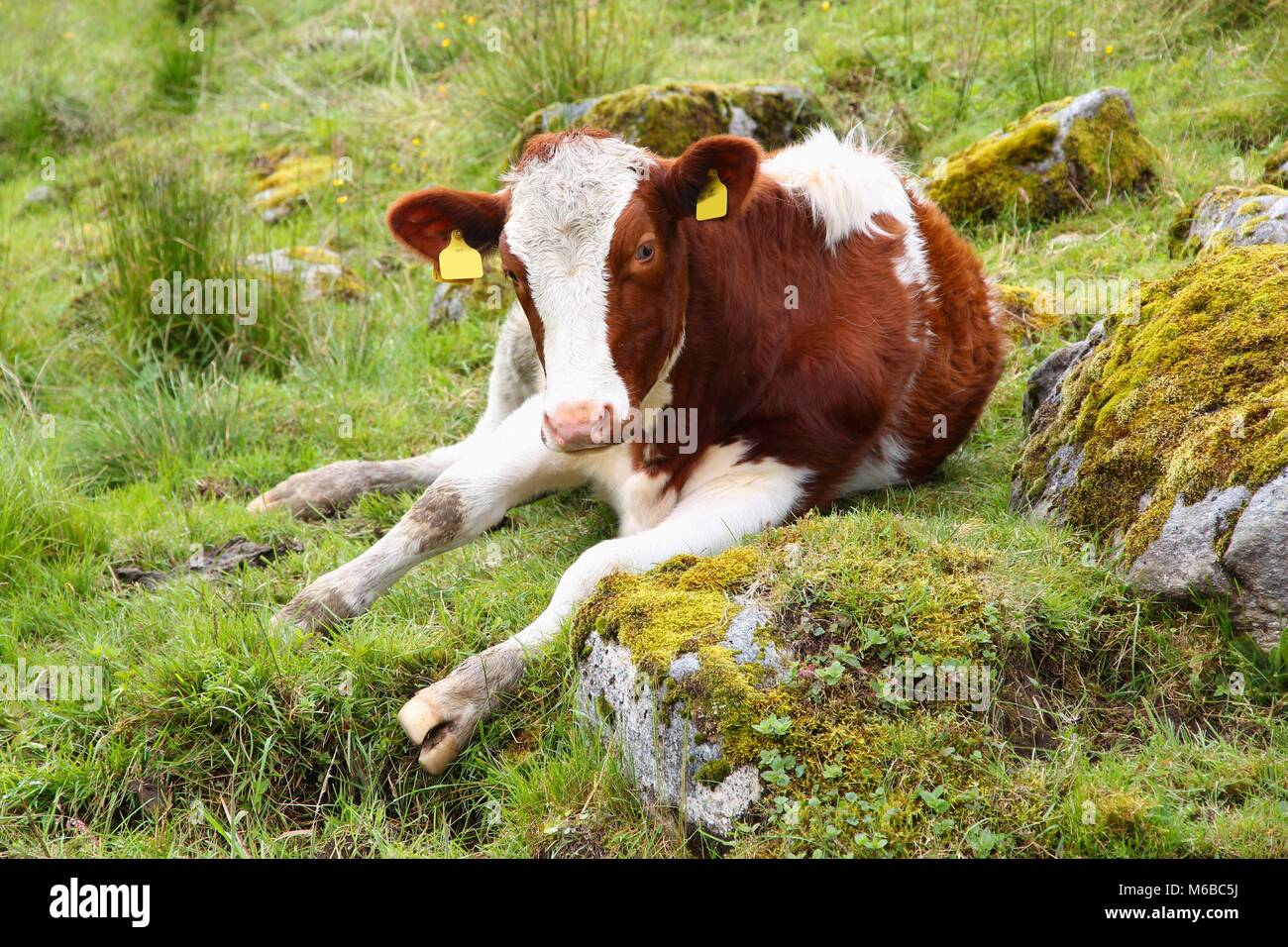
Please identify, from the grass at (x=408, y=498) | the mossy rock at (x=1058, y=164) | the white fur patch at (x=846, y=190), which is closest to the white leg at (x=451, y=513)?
the grass at (x=408, y=498)

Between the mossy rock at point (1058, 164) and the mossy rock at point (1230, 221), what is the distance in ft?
3.40

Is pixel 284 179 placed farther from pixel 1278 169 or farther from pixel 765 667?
pixel 765 667

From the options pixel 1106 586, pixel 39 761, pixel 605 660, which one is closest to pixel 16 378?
pixel 39 761

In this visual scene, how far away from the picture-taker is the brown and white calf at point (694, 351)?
4414mm

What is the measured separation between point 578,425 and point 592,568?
70cm

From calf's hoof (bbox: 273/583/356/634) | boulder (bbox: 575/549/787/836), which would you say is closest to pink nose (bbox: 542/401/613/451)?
boulder (bbox: 575/549/787/836)

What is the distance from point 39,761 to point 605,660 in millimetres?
1991

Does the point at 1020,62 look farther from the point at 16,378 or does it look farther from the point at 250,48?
the point at 250,48

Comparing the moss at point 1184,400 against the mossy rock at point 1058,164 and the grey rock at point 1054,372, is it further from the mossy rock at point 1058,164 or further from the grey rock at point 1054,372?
the mossy rock at point 1058,164

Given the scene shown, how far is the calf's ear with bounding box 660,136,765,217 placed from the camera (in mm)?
4602

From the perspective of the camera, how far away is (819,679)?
358 cm

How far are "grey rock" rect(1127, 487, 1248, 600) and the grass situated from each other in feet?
0.28

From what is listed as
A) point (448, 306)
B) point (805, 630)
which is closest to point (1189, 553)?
point (805, 630)

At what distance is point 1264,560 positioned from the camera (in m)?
3.55
